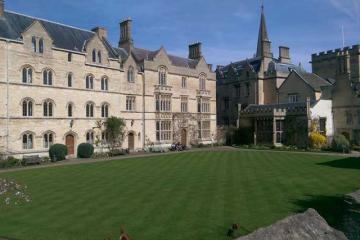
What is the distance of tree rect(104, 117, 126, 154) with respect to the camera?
37281 millimetres

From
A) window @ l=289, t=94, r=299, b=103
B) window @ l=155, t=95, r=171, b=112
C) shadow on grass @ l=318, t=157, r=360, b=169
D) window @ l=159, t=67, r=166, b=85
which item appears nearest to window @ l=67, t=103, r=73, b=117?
window @ l=155, t=95, r=171, b=112

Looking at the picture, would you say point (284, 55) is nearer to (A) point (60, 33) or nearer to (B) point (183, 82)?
(B) point (183, 82)

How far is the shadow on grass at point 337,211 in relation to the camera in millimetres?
11617

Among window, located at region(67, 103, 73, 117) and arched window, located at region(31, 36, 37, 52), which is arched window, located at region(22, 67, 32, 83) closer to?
arched window, located at region(31, 36, 37, 52)

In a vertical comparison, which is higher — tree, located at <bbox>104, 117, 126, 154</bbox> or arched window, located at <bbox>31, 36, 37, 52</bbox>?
arched window, located at <bbox>31, 36, 37, 52</bbox>

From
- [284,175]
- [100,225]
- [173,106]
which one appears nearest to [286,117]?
[173,106]

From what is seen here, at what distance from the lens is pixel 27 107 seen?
31828 mm

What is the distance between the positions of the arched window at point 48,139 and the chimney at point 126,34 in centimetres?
1536

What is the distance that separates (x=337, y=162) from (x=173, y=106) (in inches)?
906

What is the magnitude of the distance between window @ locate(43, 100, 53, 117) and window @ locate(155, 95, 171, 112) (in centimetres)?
1351

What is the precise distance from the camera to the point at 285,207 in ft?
44.2

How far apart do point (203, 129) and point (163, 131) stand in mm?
7255

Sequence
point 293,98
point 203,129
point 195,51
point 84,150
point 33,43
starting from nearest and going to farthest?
1. point 33,43
2. point 84,150
3. point 293,98
4. point 203,129
5. point 195,51

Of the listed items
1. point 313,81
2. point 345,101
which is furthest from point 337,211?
point 313,81
